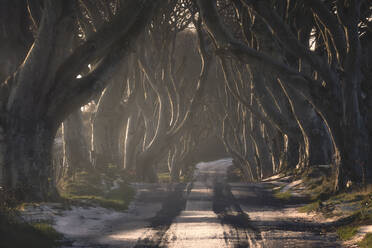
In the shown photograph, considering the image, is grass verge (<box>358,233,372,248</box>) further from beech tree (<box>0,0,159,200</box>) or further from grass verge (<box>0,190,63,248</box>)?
beech tree (<box>0,0,159,200</box>)

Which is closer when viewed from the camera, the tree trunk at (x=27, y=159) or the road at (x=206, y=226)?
the road at (x=206, y=226)

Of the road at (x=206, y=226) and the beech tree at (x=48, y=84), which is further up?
the beech tree at (x=48, y=84)

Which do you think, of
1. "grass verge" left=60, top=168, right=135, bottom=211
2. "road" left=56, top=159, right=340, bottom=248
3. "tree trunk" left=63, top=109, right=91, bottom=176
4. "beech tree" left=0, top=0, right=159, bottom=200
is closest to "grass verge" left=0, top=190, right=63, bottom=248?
"road" left=56, top=159, right=340, bottom=248

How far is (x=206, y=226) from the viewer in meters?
8.50

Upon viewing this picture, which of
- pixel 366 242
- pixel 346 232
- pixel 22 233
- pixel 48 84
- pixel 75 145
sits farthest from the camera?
pixel 75 145

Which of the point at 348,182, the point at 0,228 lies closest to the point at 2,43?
the point at 0,228

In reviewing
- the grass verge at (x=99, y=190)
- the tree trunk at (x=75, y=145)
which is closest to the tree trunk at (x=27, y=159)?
the grass verge at (x=99, y=190)

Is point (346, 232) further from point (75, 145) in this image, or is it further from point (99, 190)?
point (75, 145)

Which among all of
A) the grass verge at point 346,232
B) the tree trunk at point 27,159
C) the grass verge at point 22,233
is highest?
the tree trunk at point 27,159

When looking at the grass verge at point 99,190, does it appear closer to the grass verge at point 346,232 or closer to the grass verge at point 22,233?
the grass verge at point 22,233

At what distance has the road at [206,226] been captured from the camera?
7.11 meters

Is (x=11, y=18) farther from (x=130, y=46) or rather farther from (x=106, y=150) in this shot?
(x=106, y=150)

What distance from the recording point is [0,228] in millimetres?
6168

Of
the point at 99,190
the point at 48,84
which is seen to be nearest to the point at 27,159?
the point at 48,84
